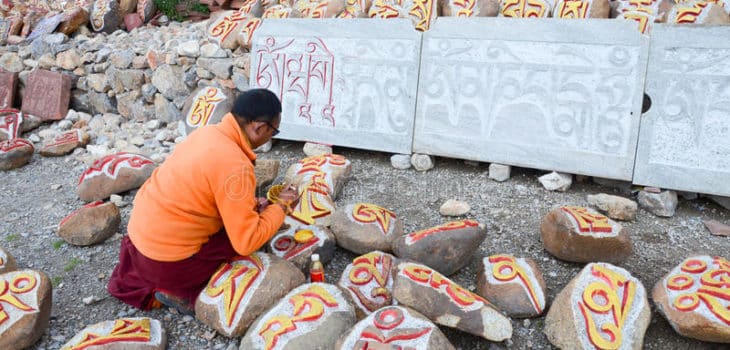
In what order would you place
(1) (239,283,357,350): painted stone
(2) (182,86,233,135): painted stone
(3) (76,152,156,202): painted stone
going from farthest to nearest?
(2) (182,86,233,135): painted stone < (3) (76,152,156,202): painted stone < (1) (239,283,357,350): painted stone

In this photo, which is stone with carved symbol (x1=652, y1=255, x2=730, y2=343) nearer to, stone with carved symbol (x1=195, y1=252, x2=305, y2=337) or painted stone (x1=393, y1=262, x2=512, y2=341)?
painted stone (x1=393, y1=262, x2=512, y2=341)

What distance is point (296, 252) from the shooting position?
117 inches

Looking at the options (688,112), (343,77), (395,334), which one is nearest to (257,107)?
(395,334)

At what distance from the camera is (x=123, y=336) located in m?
2.29

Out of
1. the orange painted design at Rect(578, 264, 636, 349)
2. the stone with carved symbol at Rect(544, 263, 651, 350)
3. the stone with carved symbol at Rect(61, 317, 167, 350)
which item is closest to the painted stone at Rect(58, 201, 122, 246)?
the stone with carved symbol at Rect(61, 317, 167, 350)

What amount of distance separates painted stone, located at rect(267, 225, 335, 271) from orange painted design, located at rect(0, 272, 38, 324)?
3.98ft

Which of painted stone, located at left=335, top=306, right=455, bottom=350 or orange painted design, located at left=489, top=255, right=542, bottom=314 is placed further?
orange painted design, located at left=489, top=255, right=542, bottom=314

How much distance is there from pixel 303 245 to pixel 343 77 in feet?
6.82

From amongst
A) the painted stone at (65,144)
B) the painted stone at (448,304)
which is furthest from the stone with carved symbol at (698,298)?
the painted stone at (65,144)

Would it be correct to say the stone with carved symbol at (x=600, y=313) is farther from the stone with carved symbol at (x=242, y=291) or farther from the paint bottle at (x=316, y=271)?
the stone with carved symbol at (x=242, y=291)

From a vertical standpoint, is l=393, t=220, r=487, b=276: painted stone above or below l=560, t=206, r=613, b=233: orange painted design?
below

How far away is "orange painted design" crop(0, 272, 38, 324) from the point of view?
243 centimetres

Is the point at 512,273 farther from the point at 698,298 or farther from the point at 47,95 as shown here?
the point at 47,95

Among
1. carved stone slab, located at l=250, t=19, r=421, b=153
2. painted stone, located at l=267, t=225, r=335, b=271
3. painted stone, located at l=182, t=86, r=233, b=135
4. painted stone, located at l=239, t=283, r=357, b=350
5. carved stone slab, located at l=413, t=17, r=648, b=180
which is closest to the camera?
painted stone, located at l=239, t=283, r=357, b=350
